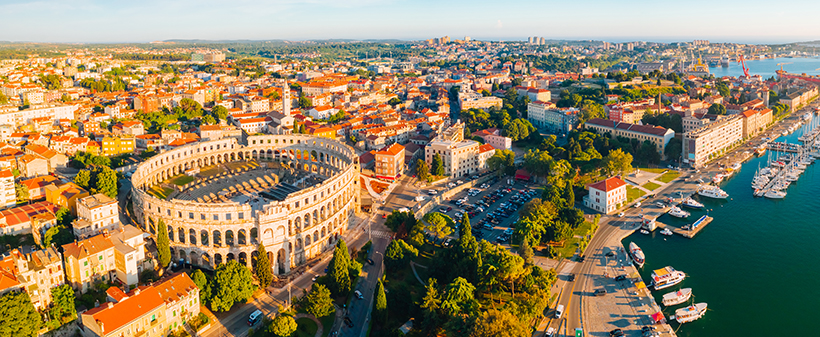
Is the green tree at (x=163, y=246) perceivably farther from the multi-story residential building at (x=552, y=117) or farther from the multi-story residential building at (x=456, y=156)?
the multi-story residential building at (x=552, y=117)

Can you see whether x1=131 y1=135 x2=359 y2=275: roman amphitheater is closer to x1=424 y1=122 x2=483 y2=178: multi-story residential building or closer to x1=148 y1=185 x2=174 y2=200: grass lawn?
x1=148 y1=185 x2=174 y2=200: grass lawn

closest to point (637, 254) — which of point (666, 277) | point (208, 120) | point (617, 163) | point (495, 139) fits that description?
point (666, 277)

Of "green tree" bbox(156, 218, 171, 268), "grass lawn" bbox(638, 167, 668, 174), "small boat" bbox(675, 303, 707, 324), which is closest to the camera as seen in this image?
"small boat" bbox(675, 303, 707, 324)

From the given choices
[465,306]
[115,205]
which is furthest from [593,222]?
[115,205]

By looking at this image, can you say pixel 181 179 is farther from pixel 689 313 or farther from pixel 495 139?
pixel 689 313

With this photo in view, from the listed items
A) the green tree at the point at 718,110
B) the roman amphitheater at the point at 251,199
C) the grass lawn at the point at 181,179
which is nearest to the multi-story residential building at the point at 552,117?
the green tree at the point at 718,110

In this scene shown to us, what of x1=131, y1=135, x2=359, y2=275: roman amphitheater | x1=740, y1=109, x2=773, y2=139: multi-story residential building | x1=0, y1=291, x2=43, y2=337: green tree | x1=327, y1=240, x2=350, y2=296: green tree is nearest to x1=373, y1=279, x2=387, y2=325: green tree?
x1=327, y1=240, x2=350, y2=296: green tree

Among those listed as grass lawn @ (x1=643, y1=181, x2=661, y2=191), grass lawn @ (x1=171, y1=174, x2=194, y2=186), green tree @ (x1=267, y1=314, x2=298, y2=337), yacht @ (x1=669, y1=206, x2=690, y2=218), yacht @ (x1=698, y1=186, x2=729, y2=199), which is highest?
grass lawn @ (x1=171, y1=174, x2=194, y2=186)
